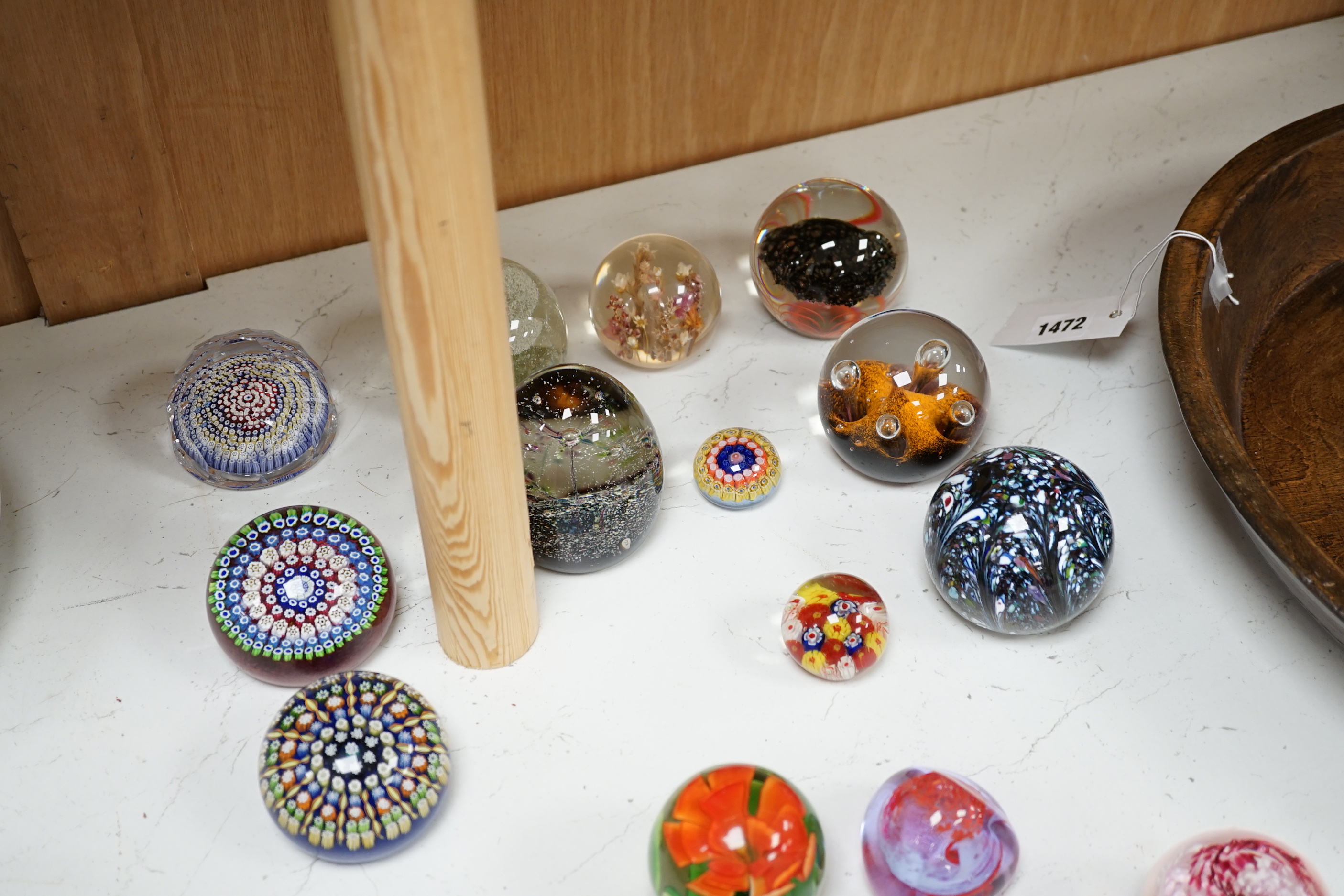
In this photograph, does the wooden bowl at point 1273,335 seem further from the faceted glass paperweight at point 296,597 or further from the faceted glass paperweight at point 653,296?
the faceted glass paperweight at point 296,597

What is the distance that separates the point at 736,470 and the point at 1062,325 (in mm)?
452

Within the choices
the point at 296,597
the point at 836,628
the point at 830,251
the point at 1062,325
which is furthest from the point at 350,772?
the point at 1062,325

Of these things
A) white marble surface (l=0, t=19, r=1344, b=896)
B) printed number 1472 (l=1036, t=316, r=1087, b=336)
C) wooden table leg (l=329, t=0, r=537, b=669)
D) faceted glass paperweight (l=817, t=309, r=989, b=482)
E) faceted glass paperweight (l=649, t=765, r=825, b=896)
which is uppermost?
wooden table leg (l=329, t=0, r=537, b=669)

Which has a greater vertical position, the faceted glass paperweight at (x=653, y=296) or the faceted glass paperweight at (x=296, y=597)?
the faceted glass paperweight at (x=653, y=296)

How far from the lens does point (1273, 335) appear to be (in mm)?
1423

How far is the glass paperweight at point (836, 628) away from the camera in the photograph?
1.11 m

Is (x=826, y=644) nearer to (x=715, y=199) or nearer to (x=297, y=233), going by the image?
(x=715, y=199)

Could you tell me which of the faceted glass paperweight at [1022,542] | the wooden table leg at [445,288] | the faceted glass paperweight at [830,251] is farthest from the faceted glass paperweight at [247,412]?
the faceted glass paperweight at [1022,542]

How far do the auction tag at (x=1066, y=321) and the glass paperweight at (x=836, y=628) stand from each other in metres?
0.46

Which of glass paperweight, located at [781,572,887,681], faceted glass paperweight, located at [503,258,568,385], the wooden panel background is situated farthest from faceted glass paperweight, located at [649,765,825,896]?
the wooden panel background

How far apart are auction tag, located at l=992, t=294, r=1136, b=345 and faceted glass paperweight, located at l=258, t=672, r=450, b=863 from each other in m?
0.84

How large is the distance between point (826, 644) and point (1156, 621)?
13.6 inches

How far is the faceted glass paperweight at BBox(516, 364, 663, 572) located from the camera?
1.13 m

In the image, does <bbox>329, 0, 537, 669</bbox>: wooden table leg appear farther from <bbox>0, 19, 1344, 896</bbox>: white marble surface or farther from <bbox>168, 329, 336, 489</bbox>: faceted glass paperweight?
<bbox>168, 329, 336, 489</bbox>: faceted glass paperweight
